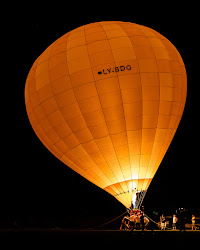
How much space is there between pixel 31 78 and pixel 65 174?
2345 cm

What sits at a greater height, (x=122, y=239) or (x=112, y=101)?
(x=112, y=101)

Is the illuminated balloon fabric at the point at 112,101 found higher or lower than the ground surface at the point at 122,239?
higher

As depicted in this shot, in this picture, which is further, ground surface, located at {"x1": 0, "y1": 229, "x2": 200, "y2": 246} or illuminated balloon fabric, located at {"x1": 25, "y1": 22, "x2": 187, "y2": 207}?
illuminated balloon fabric, located at {"x1": 25, "y1": 22, "x2": 187, "y2": 207}

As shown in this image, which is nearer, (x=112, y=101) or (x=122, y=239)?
(x=122, y=239)

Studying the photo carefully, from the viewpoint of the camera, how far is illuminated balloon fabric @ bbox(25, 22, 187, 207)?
1066cm

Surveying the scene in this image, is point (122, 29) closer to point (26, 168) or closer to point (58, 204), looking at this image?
point (58, 204)

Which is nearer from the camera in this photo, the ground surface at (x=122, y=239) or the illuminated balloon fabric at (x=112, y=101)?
the ground surface at (x=122, y=239)

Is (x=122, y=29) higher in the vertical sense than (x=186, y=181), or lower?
higher

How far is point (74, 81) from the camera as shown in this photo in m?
10.7

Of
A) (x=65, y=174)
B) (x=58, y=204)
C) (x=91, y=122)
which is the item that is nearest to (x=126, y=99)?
(x=91, y=122)

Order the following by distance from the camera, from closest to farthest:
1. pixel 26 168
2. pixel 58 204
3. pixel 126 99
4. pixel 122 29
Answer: pixel 126 99, pixel 122 29, pixel 58 204, pixel 26 168

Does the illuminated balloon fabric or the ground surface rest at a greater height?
the illuminated balloon fabric

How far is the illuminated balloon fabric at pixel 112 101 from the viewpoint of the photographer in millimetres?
10656

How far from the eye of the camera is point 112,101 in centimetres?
1061
